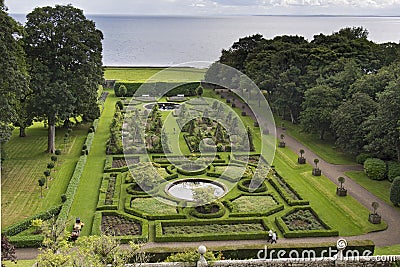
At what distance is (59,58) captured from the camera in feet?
104

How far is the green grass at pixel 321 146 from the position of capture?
32219 mm

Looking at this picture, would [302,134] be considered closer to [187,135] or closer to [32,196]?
[187,135]

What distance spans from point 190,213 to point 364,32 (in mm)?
57174

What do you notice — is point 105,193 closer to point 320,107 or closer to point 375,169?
point 375,169

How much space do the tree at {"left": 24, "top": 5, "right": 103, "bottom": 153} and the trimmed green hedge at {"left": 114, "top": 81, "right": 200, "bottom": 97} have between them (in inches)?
909

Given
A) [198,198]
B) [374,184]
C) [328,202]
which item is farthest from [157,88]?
[328,202]

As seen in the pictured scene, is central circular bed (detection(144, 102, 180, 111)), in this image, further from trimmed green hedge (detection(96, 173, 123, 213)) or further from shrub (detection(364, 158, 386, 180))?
shrub (detection(364, 158, 386, 180))

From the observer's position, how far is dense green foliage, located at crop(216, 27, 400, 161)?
94.0ft

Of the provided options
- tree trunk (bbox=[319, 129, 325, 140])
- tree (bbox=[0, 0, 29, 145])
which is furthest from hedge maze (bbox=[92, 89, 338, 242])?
tree trunk (bbox=[319, 129, 325, 140])

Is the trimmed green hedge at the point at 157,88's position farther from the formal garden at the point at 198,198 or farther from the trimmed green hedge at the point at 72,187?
the trimmed green hedge at the point at 72,187

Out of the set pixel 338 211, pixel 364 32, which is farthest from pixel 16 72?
pixel 364 32

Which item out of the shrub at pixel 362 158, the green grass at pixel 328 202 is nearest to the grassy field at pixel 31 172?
the green grass at pixel 328 202

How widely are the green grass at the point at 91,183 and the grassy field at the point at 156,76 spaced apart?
750 inches

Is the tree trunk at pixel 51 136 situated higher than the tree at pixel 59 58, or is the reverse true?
the tree at pixel 59 58
